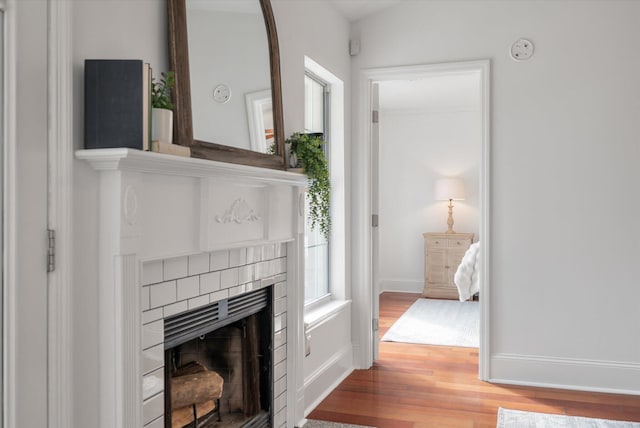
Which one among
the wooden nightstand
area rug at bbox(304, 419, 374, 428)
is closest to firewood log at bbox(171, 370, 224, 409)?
area rug at bbox(304, 419, 374, 428)

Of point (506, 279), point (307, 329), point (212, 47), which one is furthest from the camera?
point (506, 279)

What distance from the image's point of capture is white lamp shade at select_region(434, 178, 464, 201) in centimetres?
747

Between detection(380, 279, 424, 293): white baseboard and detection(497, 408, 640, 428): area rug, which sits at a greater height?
detection(380, 279, 424, 293): white baseboard

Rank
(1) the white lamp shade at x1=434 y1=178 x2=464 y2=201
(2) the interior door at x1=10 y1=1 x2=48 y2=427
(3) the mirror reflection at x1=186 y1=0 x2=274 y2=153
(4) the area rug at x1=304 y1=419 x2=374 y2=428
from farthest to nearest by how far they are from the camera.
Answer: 1. (1) the white lamp shade at x1=434 y1=178 x2=464 y2=201
2. (4) the area rug at x1=304 y1=419 x2=374 y2=428
3. (3) the mirror reflection at x1=186 y1=0 x2=274 y2=153
4. (2) the interior door at x1=10 y1=1 x2=48 y2=427

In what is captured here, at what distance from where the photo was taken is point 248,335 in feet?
8.96

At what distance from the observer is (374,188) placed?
176 inches

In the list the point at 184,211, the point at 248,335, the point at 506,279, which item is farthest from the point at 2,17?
the point at 506,279

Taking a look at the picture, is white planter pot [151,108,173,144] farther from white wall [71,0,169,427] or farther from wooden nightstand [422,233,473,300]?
wooden nightstand [422,233,473,300]

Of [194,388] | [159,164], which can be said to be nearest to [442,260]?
[194,388]

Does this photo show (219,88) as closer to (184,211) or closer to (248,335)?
(184,211)

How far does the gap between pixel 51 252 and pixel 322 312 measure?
2.41m

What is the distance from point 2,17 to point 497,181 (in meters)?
3.25

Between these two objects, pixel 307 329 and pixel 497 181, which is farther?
pixel 497 181

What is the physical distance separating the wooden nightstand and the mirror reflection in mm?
4945
